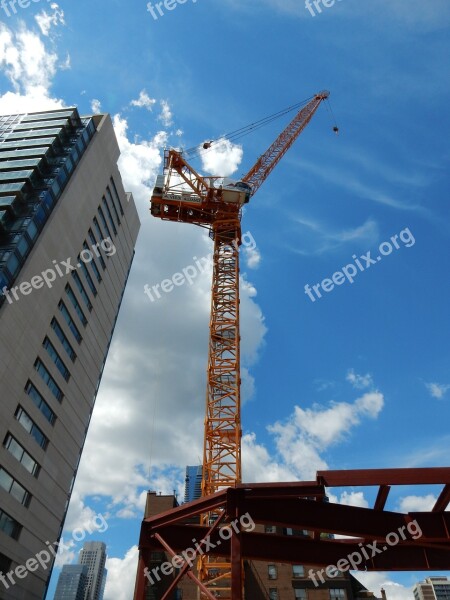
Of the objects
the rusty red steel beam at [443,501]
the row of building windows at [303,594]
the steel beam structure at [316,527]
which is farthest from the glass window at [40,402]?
the rusty red steel beam at [443,501]

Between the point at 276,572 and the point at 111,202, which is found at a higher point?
the point at 111,202

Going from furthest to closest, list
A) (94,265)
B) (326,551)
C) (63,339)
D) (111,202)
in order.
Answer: (111,202) → (94,265) → (63,339) → (326,551)

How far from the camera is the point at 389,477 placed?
1021 centimetres

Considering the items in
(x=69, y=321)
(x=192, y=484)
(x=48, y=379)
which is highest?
(x=192, y=484)

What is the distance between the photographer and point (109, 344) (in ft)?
208

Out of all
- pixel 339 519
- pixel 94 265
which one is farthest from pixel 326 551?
pixel 94 265

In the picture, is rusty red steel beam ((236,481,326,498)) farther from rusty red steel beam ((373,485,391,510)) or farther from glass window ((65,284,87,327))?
glass window ((65,284,87,327))

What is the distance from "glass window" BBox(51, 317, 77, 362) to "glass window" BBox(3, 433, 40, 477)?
11.5m

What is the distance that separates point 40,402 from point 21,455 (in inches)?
205

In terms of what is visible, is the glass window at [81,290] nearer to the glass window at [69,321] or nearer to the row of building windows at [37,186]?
the glass window at [69,321]

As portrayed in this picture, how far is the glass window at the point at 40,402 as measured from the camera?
4269 centimetres

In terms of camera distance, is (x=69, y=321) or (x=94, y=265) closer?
(x=69, y=321)

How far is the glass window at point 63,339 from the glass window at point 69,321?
1.52m

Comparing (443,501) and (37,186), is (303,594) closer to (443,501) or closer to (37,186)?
(443,501)
